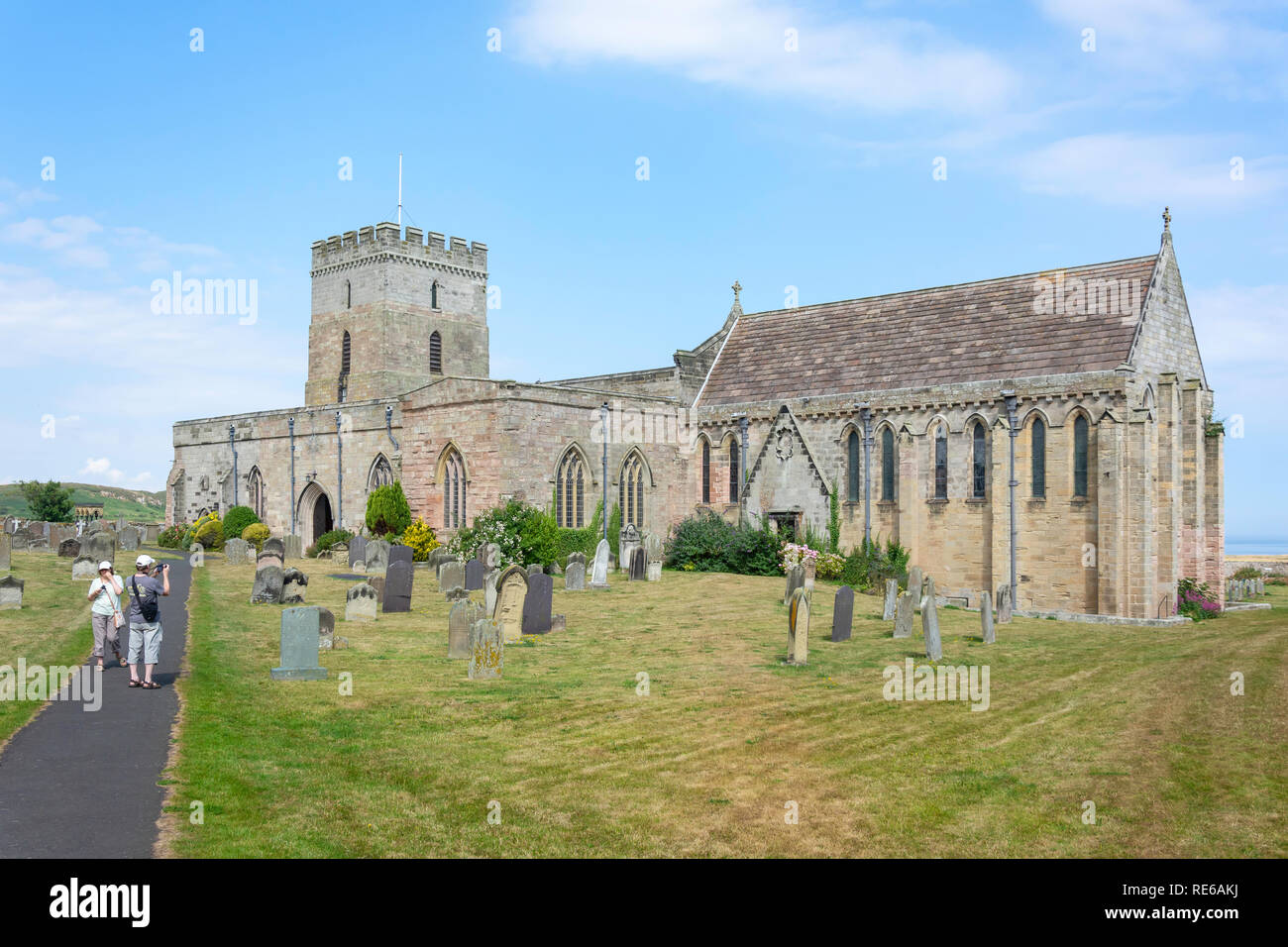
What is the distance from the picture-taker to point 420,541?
115 feet

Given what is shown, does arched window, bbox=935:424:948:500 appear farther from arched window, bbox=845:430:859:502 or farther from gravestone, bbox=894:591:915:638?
gravestone, bbox=894:591:915:638

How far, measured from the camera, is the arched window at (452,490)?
117 ft

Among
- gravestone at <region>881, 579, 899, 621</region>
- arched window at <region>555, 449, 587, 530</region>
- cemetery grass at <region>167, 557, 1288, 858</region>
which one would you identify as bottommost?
cemetery grass at <region>167, 557, 1288, 858</region>

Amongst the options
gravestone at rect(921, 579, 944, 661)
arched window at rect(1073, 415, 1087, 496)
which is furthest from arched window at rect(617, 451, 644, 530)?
gravestone at rect(921, 579, 944, 661)

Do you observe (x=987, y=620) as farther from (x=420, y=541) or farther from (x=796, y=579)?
(x=420, y=541)

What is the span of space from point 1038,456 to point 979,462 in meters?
1.89

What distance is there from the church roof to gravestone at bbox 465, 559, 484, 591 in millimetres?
14116

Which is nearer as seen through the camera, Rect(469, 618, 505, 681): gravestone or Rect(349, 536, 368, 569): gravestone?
Rect(469, 618, 505, 681): gravestone

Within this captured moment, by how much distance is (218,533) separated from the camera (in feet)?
149

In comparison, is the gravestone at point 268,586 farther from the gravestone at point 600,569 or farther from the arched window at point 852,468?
the arched window at point 852,468

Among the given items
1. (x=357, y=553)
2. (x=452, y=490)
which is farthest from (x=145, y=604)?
(x=452, y=490)

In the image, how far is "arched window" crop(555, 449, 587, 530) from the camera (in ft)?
116

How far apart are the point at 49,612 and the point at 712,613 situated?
14.5 m
